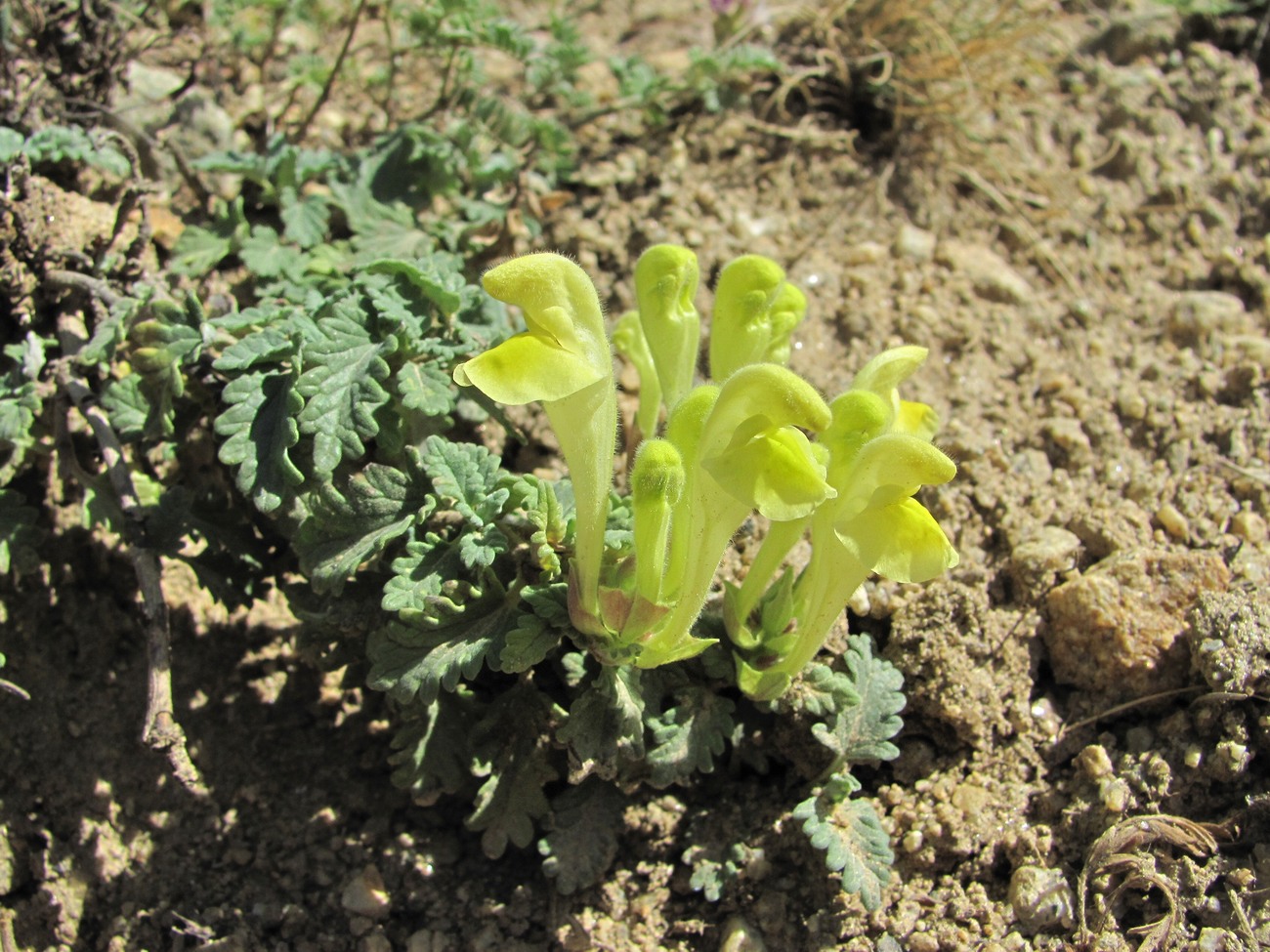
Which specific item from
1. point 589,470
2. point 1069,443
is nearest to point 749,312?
point 589,470

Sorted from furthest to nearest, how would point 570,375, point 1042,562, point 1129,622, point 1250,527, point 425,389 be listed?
point 1250,527 < point 1042,562 < point 1129,622 < point 425,389 < point 570,375

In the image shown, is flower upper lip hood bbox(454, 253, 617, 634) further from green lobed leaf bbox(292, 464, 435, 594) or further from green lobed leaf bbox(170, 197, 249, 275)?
green lobed leaf bbox(170, 197, 249, 275)

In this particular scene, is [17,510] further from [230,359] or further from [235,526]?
[230,359]

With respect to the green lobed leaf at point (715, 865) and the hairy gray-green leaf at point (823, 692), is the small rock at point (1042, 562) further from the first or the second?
the green lobed leaf at point (715, 865)

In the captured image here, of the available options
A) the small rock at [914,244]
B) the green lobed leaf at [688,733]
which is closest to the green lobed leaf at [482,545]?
the green lobed leaf at [688,733]

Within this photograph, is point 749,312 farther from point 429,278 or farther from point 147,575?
point 147,575

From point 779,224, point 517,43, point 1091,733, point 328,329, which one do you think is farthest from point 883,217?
point 328,329
